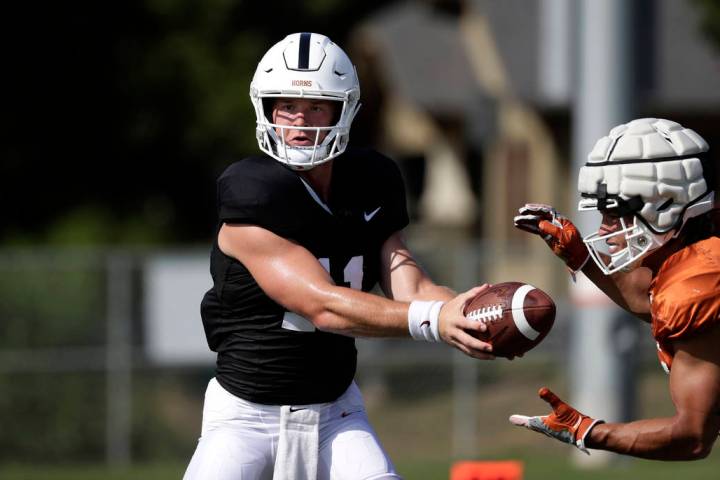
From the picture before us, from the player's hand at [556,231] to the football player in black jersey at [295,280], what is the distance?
1.41 ft

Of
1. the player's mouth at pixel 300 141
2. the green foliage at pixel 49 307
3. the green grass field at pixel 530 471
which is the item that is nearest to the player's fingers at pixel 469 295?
the player's mouth at pixel 300 141

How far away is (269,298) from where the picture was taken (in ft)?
16.5

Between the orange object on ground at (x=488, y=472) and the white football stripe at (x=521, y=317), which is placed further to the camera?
the orange object on ground at (x=488, y=472)

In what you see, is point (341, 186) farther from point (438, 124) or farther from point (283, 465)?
point (438, 124)

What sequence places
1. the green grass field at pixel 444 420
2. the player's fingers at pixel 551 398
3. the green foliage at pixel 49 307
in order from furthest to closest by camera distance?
the green foliage at pixel 49 307, the green grass field at pixel 444 420, the player's fingers at pixel 551 398

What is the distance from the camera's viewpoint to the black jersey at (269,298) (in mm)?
4953

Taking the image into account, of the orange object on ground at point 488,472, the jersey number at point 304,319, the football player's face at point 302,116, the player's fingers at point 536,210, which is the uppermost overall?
the football player's face at point 302,116

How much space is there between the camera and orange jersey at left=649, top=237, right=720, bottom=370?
431 cm

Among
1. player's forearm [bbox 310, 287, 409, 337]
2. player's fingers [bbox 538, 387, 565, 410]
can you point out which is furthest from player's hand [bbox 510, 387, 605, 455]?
player's forearm [bbox 310, 287, 409, 337]

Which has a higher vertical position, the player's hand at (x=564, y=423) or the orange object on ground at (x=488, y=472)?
the player's hand at (x=564, y=423)

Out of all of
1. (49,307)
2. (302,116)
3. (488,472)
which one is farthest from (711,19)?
(488,472)

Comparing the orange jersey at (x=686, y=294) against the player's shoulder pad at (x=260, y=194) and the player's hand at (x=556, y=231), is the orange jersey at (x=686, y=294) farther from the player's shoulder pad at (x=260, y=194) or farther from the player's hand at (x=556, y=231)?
the player's shoulder pad at (x=260, y=194)

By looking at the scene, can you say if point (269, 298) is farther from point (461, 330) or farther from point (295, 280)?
point (461, 330)

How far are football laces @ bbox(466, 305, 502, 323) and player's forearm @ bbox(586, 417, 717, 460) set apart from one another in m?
0.47
